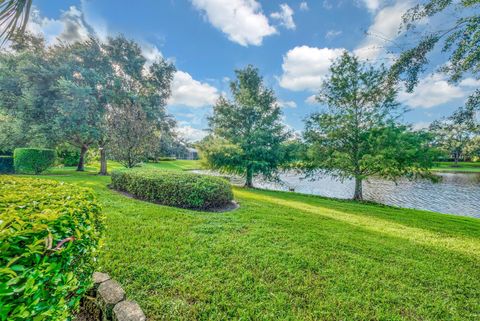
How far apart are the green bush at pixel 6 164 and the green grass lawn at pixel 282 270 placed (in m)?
14.0

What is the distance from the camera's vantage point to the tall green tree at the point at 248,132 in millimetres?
12609

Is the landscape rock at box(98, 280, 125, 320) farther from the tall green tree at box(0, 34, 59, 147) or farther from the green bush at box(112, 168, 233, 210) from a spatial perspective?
the tall green tree at box(0, 34, 59, 147)

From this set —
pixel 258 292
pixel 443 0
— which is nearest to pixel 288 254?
pixel 258 292

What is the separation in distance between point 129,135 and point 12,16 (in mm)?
11221

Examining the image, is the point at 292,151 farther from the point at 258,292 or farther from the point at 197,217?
the point at 258,292

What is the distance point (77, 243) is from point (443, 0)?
784 cm

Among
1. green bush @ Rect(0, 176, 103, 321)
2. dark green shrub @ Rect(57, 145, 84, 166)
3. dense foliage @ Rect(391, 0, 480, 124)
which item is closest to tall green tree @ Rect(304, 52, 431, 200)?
dense foliage @ Rect(391, 0, 480, 124)

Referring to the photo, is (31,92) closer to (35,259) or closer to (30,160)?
(30,160)

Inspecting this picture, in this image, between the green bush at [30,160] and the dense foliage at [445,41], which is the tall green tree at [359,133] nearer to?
the dense foliage at [445,41]

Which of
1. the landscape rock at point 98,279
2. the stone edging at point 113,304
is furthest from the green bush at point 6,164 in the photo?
the stone edging at point 113,304

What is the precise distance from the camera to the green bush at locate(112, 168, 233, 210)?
19.7 feet

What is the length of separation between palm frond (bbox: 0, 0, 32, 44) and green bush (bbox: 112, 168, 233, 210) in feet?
16.6

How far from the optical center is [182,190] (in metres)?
6.06

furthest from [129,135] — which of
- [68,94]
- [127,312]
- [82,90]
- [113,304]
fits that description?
[127,312]
